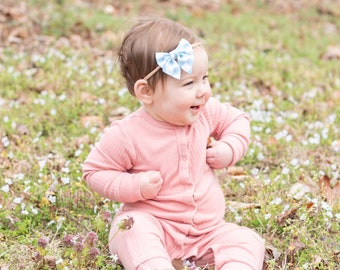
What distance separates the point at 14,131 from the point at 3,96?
80cm

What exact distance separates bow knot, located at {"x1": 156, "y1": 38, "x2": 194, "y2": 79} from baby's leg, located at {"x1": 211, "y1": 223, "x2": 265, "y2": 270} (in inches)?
32.6

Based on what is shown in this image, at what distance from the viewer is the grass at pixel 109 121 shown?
11.0ft

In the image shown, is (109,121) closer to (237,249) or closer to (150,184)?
(150,184)

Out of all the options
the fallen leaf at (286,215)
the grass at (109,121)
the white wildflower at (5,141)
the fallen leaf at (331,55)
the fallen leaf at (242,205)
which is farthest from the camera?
the fallen leaf at (331,55)

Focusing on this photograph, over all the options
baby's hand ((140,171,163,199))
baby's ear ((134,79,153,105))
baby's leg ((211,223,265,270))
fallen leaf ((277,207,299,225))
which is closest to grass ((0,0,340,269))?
fallen leaf ((277,207,299,225))

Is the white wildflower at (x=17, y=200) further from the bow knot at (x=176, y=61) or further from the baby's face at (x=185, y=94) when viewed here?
the bow knot at (x=176, y=61)

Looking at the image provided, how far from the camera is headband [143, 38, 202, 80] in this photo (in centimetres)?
292

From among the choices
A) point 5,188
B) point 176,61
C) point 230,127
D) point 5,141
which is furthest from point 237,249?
point 5,141

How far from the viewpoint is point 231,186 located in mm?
4020

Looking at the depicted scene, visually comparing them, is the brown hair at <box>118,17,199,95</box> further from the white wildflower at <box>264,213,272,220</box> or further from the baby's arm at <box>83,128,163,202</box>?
the white wildflower at <box>264,213,272,220</box>

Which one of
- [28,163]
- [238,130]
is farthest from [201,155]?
[28,163]

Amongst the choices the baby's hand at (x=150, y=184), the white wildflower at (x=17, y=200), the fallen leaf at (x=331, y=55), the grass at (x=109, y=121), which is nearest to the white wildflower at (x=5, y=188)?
the grass at (x=109, y=121)

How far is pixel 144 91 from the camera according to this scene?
3.07 m

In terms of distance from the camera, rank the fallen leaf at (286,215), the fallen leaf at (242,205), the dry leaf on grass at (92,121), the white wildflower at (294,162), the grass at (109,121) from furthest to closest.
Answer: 1. the dry leaf on grass at (92,121)
2. the white wildflower at (294,162)
3. the fallen leaf at (242,205)
4. the fallen leaf at (286,215)
5. the grass at (109,121)
